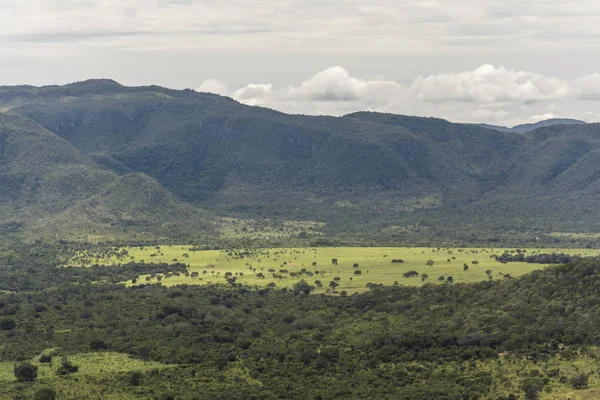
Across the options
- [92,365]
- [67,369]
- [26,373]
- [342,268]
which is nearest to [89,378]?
[67,369]

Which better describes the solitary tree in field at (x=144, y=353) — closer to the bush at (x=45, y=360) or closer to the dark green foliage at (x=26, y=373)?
the bush at (x=45, y=360)

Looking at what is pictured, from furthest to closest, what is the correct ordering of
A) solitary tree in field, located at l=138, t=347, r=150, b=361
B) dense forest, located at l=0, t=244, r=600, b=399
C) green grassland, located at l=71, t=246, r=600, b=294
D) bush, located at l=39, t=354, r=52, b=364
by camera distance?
green grassland, located at l=71, t=246, r=600, b=294
solitary tree in field, located at l=138, t=347, r=150, b=361
bush, located at l=39, t=354, r=52, b=364
dense forest, located at l=0, t=244, r=600, b=399

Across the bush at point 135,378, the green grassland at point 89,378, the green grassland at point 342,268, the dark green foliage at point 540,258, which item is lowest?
the green grassland at point 89,378

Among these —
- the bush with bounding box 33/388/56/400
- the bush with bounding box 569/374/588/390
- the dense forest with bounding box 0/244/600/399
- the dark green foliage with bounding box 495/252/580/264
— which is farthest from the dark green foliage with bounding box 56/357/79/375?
the dark green foliage with bounding box 495/252/580/264

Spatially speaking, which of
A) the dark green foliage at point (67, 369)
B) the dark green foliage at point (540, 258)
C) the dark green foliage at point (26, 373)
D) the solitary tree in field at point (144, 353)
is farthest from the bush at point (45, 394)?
the dark green foliage at point (540, 258)

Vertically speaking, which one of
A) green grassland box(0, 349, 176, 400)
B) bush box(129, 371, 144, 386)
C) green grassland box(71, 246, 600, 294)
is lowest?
green grassland box(0, 349, 176, 400)

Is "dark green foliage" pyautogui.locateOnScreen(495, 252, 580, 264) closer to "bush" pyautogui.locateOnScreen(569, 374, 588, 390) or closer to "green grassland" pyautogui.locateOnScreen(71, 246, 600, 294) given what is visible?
"green grassland" pyautogui.locateOnScreen(71, 246, 600, 294)

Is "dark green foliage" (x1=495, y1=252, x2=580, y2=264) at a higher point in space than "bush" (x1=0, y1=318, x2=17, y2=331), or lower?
higher

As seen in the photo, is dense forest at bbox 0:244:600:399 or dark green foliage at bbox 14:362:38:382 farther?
dark green foliage at bbox 14:362:38:382

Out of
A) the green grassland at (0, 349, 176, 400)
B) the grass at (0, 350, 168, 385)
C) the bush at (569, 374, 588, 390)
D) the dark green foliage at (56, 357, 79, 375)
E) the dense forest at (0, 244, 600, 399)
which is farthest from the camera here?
the dark green foliage at (56, 357, 79, 375)

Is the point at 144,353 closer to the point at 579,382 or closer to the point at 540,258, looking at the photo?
the point at 579,382
